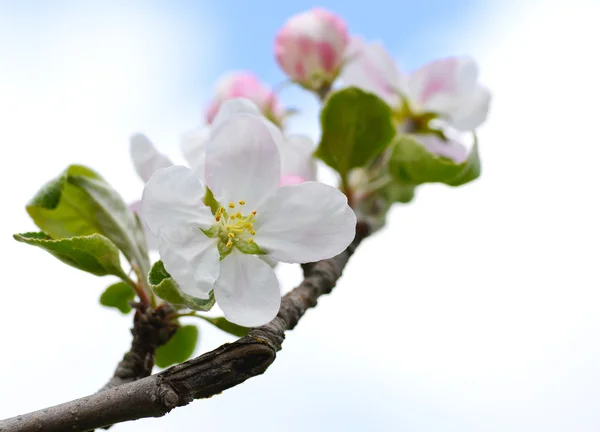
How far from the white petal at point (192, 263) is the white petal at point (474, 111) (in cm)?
70

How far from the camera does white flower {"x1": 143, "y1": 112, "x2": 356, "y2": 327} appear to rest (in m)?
0.68

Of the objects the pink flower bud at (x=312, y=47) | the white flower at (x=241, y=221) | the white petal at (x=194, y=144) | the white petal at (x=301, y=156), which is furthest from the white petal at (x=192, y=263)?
the pink flower bud at (x=312, y=47)

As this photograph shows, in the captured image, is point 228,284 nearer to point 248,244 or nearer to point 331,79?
point 248,244

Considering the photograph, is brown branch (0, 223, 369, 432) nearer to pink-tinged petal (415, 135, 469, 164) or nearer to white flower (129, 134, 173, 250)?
white flower (129, 134, 173, 250)

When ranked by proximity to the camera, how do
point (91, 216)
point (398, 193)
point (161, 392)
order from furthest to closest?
point (398, 193), point (91, 216), point (161, 392)

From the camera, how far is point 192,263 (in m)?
0.69

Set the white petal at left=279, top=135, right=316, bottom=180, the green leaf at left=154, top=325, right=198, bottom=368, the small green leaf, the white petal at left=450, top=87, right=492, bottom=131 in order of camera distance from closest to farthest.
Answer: the small green leaf
the green leaf at left=154, top=325, right=198, bottom=368
the white petal at left=279, top=135, right=316, bottom=180
the white petal at left=450, top=87, right=492, bottom=131

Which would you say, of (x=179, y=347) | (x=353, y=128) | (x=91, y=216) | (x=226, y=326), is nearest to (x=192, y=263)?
(x=226, y=326)

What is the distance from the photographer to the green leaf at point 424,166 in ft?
3.46

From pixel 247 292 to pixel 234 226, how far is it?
0.08 m

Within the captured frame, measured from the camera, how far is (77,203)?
2.95ft

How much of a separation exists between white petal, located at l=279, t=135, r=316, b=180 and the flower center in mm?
383

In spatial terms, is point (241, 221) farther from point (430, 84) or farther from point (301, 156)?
point (430, 84)

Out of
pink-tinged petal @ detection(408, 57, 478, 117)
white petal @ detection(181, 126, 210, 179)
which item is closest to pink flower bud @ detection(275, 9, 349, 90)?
pink-tinged petal @ detection(408, 57, 478, 117)
